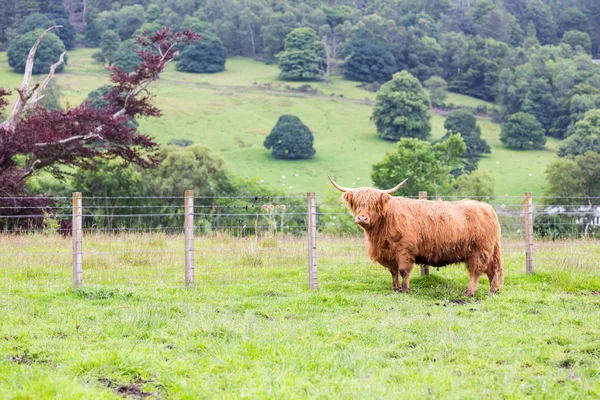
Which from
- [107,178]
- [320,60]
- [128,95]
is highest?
[320,60]

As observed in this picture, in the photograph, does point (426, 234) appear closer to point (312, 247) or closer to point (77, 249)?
point (312, 247)

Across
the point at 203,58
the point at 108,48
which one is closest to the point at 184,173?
the point at 203,58

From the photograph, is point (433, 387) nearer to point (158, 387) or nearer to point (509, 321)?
point (158, 387)

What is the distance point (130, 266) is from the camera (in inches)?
521

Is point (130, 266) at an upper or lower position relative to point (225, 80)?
lower

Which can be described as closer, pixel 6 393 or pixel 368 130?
pixel 6 393

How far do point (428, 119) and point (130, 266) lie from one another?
81.1m

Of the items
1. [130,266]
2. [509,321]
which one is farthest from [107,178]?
[509,321]

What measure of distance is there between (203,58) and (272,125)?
112ft

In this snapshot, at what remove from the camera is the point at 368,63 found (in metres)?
120

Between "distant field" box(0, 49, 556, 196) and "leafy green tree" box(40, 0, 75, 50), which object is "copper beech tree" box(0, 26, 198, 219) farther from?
"leafy green tree" box(40, 0, 75, 50)

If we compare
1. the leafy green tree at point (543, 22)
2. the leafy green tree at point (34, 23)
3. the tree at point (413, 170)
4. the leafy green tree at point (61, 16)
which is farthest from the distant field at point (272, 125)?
the leafy green tree at point (543, 22)

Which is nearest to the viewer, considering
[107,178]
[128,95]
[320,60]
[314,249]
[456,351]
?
[456,351]

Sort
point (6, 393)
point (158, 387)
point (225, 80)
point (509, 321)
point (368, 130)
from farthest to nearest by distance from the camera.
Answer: point (225, 80) < point (368, 130) < point (509, 321) < point (158, 387) < point (6, 393)
